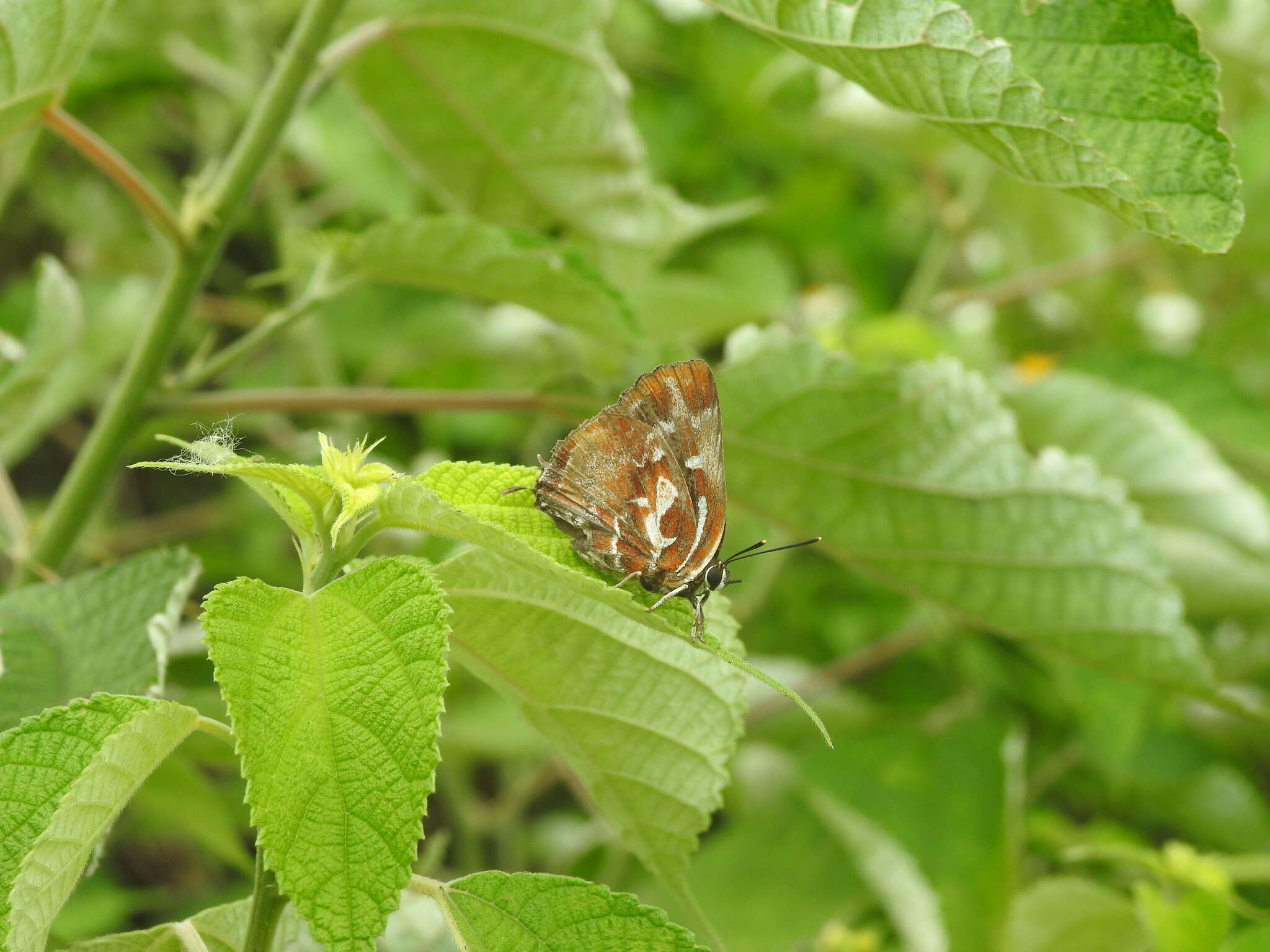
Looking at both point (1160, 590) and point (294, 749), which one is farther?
point (1160, 590)

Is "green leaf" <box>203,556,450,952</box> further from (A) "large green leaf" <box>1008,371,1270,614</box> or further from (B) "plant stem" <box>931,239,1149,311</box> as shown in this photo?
(B) "plant stem" <box>931,239,1149,311</box>

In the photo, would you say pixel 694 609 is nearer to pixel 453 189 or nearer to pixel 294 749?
pixel 294 749

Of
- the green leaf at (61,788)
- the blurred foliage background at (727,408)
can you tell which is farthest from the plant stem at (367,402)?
the green leaf at (61,788)

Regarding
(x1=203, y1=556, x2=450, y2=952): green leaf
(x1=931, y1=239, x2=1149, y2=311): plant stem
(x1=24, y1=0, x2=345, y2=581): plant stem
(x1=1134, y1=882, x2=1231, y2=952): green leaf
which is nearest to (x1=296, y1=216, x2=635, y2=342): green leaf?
(x1=24, y1=0, x2=345, y2=581): plant stem

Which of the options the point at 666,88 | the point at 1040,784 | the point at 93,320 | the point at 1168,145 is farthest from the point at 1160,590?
the point at 666,88

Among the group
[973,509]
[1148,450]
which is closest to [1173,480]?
[1148,450]

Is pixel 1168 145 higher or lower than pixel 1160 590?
higher
